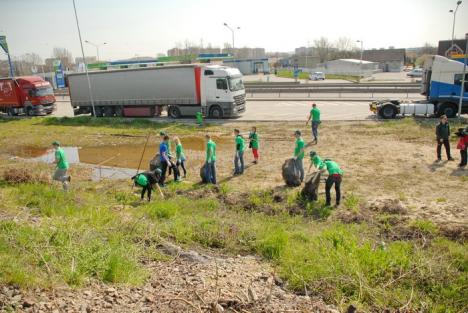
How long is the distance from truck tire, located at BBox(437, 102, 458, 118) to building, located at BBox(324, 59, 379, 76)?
46.9m

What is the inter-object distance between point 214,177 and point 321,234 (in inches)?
191

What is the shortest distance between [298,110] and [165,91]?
969 centimetres

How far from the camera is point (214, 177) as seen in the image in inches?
455

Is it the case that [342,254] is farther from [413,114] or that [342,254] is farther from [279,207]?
[413,114]

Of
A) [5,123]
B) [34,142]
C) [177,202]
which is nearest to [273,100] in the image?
[34,142]

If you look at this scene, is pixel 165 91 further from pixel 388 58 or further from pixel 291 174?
pixel 388 58

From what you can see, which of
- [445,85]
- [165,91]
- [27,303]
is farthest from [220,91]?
[27,303]

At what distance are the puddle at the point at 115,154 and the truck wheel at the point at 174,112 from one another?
19.3ft

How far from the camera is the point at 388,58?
281ft

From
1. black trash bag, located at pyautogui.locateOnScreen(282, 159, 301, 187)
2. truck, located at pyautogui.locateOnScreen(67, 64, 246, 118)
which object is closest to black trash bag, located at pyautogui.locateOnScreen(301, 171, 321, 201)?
black trash bag, located at pyautogui.locateOnScreen(282, 159, 301, 187)

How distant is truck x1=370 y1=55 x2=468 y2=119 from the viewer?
19.6 meters

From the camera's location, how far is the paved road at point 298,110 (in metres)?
23.2

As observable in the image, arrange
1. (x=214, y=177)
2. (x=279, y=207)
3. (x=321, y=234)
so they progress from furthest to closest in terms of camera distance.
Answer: (x=214, y=177) < (x=279, y=207) < (x=321, y=234)

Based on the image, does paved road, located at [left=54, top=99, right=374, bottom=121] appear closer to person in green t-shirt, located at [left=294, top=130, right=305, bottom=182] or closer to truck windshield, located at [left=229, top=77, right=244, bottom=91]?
truck windshield, located at [left=229, top=77, right=244, bottom=91]
